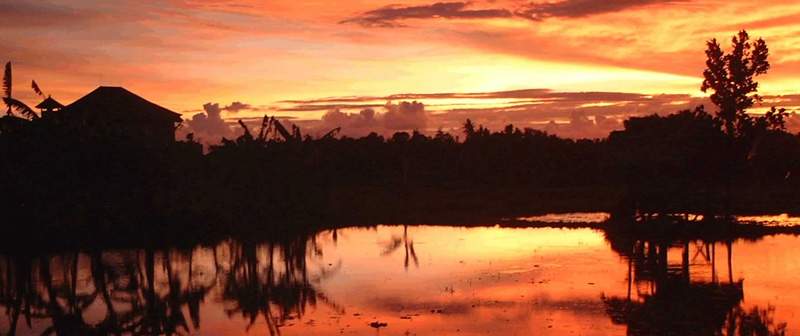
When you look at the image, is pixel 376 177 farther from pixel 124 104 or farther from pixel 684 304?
pixel 684 304

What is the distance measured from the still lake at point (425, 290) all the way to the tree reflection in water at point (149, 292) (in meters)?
0.07

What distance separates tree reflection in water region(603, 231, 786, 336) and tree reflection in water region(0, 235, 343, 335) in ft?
25.5

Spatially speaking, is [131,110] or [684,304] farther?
[131,110]

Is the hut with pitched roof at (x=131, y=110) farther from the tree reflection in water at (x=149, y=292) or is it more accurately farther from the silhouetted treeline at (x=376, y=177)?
the tree reflection in water at (x=149, y=292)

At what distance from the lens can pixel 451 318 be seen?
22.1m

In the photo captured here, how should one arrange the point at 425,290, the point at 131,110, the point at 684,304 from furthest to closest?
1. the point at 131,110
2. the point at 425,290
3. the point at 684,304

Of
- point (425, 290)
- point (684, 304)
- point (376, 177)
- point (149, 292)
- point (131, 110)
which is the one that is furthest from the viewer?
point (376, 177)

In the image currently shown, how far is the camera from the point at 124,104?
2301 inches

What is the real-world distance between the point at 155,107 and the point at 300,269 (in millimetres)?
30658

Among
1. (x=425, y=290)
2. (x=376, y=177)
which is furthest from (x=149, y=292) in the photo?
(x=376, y=177)

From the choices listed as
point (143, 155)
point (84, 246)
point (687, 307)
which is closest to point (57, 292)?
point (143, 155)

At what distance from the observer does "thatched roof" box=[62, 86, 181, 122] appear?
57312 millimetres

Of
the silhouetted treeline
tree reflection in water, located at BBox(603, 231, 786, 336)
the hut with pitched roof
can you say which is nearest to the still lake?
tree reflection in water, located at BBox(603, 231, 786, 336)

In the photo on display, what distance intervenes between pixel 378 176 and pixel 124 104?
3081 centimetres
